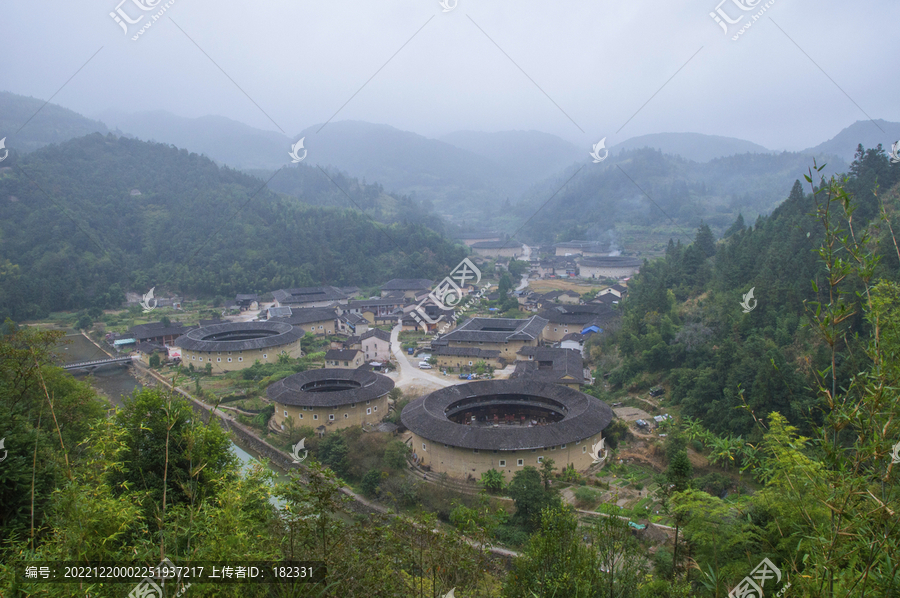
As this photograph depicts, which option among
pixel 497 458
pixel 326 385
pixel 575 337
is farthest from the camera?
pixel 575 337

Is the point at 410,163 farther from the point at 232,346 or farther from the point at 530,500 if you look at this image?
the point at 530,500

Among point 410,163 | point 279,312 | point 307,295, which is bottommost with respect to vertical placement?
point 279,312

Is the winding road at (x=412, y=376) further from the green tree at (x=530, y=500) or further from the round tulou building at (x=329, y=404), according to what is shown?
the green tree at (x=530, y=500)

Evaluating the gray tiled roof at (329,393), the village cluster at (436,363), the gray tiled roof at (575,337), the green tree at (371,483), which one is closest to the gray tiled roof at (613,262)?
the village cluster at (436,363)

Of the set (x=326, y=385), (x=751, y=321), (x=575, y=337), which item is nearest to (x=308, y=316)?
(x=326, y=385)

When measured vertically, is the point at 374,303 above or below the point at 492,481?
above

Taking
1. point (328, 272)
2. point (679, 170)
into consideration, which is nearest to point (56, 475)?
point (328, 272)

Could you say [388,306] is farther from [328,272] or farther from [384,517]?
[384,517]
